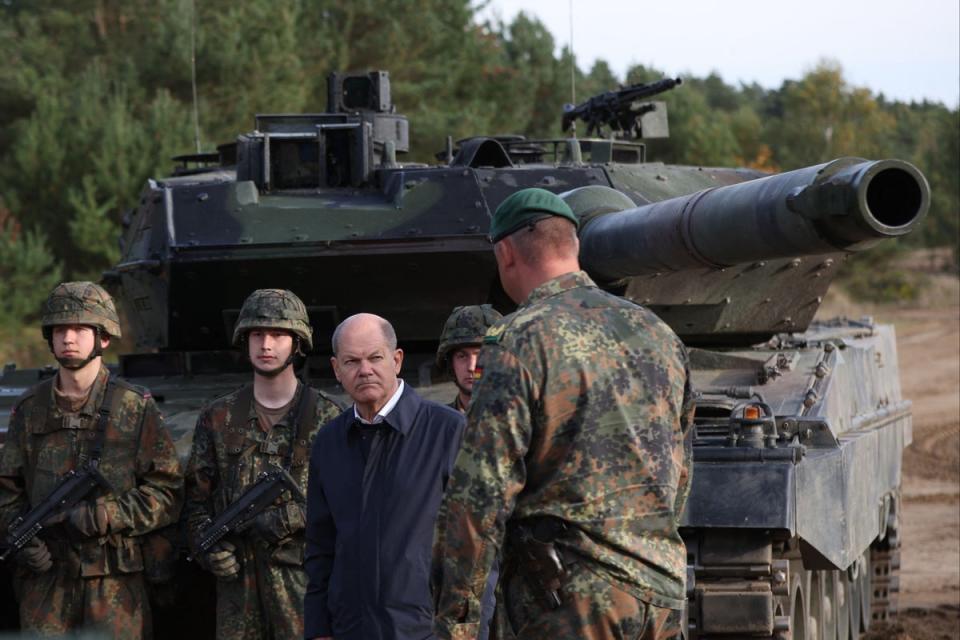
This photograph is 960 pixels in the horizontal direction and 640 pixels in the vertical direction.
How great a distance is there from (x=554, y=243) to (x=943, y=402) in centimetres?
2259

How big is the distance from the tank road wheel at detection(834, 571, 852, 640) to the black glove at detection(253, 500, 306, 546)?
401 cm

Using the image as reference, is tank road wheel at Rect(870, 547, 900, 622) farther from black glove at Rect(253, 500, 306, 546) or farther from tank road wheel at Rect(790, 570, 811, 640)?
black glove at Rect(253, 500, 306, 546)

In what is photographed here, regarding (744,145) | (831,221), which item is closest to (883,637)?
(831,221)

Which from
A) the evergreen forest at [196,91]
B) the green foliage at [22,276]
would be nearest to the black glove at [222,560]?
the evergreen forest at [196,91]

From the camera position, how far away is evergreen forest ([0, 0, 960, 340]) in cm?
2623

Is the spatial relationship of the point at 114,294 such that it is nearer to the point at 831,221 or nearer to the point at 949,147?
the point at 831,221

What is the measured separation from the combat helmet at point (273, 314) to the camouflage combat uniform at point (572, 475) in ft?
7.85

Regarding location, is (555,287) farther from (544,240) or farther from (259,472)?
(259,472)

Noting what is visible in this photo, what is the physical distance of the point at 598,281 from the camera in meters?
6.89

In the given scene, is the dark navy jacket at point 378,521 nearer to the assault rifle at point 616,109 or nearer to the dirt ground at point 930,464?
the assault rifle at point 616,109

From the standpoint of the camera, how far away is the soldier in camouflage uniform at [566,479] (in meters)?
3.87

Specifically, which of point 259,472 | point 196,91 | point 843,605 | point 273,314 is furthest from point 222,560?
point 196,91

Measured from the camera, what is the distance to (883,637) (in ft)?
34.9

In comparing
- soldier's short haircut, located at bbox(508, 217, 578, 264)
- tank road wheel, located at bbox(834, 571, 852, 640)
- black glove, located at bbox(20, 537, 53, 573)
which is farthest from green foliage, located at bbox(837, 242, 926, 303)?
soldier's short haircut, located at bbox(508, 217, 578, 264)
